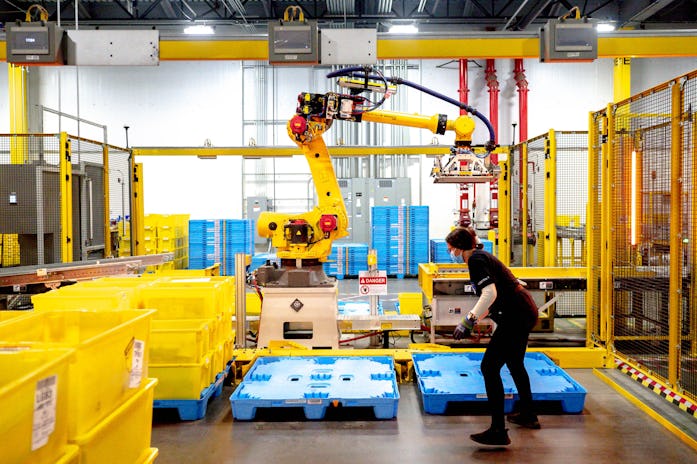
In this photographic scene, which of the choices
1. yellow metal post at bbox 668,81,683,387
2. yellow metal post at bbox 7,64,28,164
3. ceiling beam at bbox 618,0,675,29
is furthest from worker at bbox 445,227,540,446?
yellow metal post at bbox 7,64,28,164

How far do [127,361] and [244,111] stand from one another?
15.6m

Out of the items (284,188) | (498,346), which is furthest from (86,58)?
(284,188)

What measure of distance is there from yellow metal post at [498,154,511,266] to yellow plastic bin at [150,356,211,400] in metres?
5.76

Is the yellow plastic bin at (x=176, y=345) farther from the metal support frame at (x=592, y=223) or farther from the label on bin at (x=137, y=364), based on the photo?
the metal support frame at (x=592, y=223)

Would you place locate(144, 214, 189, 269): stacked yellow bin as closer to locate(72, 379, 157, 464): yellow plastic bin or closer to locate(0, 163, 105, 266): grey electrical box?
locate(0, 163, 105, 266): grey electrical box

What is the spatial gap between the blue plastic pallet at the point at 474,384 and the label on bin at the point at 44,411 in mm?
3657

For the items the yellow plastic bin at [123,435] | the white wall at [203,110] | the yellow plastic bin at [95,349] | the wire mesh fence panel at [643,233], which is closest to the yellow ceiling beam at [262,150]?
the white wall at [203,110]

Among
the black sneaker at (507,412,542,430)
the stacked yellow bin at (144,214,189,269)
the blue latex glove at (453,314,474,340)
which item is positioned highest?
the stacked yellow bin at (144,214,189,269)

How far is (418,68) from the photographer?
1694 cm

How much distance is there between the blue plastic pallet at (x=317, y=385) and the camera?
4.82 metres

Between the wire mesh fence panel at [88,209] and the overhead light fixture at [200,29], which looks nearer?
the wire mesh fence panel at [88,209]

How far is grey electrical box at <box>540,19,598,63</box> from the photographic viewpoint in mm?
5746

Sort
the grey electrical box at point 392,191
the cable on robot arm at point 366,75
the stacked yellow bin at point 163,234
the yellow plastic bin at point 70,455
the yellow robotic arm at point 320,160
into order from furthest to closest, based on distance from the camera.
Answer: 1. the grey electrical box at point 392,191
2. the stacked yellow bin at point 163,234
3. the yellow robotic arm at point 320,160
4. the cable on robot arm at point 366,75
5. the yellow plastic bin at point 70,455

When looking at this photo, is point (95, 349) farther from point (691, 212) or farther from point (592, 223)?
point (592, 223)
